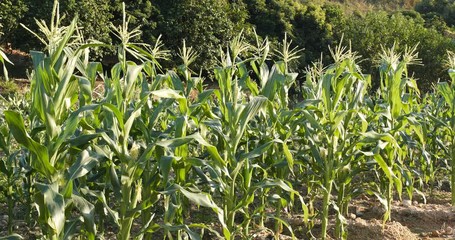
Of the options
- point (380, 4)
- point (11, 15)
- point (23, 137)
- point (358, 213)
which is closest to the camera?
point (23, 137)

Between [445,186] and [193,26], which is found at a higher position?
[193,26]

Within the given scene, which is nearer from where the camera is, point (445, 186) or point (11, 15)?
point (445, 186)

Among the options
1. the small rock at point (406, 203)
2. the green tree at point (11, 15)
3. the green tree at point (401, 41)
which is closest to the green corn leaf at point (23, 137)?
the small rock at point (406, 203)

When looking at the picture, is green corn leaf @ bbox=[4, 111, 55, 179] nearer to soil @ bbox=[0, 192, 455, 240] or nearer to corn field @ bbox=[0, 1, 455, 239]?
corn field @ bbox=[0, 1, 455, 239]

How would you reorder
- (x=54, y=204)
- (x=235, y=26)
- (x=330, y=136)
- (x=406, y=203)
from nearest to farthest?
(x=54, y=204) → (x=330, y=136) → (x=406, y=203) → (x=235, y=26)

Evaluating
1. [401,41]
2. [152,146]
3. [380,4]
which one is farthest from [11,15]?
[380,4]

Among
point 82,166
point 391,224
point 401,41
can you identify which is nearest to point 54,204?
point 82,166

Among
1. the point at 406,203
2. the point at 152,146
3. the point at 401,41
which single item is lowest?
the point at 401,41

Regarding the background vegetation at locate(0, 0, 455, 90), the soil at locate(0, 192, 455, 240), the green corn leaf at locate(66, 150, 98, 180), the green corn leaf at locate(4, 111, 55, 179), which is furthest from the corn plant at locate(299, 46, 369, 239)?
the background vegetation at locate(0, 0, 455, 90)

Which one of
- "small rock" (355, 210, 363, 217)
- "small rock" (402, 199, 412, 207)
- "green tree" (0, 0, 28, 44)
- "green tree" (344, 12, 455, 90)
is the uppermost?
"green tree" (0, 0, 28, 44)

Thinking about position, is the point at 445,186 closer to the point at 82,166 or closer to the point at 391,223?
the point at 391,223

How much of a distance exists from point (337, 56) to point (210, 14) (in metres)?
13.8

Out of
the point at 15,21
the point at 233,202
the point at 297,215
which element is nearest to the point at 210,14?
the point at 15,21

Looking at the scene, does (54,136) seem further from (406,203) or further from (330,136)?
(406,203)
